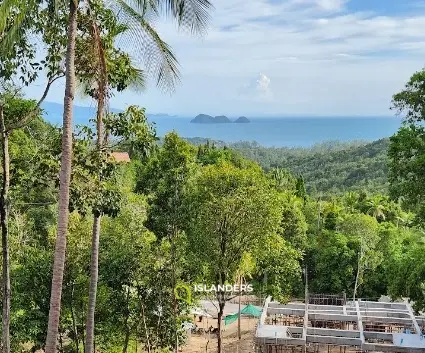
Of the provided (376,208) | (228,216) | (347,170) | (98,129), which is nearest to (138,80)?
(98,129)

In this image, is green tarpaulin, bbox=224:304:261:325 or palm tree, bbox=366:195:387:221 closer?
green tarpaulin, bbox=224:304:261:325

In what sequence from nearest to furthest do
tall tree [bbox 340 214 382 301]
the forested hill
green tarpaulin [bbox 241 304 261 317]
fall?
green tarpaulin [bbox 241 304 261 317], tall tree [bbox 340 214 382 301], the forested hill

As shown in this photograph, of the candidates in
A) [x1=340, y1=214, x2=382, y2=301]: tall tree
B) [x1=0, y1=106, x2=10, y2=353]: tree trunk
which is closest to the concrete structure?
[x1=340, y1=214, x2=382, y2=301]: tall tree

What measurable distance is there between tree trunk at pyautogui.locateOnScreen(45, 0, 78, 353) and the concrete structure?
366 inches

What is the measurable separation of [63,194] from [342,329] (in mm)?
13265

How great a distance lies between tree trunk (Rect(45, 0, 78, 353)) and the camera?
611 centimetres

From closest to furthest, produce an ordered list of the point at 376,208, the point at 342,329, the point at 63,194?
the point at 63,194 < the point at 342,329 < the point at 376,208

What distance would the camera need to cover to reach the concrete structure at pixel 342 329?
566 inches

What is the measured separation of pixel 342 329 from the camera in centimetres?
1716

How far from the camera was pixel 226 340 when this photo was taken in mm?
19844

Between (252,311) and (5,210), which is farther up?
(5,210)

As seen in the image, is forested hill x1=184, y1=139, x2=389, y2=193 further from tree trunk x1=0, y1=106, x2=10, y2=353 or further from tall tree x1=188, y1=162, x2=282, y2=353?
tree trunk x1=0, y1=106, x2=10, y2=353

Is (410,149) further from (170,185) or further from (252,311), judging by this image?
(252,311)

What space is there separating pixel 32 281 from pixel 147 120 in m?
5.48
